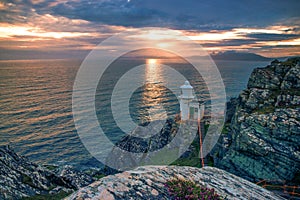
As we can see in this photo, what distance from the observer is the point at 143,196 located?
17.5 ft

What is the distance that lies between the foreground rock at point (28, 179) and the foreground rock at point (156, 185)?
5288 millimetres

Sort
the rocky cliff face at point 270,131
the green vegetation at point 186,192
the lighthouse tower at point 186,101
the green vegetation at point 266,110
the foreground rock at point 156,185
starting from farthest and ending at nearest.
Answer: the lighthouse tower at point 186,101, the green vegetation at point 266,110, the rocky cliff face at point 270,131, the green vegetation at point 186,192, the foreground rock at point 156,185

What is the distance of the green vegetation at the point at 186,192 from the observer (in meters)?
5.56

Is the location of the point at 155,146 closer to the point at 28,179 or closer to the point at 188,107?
the point at 188,107

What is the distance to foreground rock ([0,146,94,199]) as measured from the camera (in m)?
9.13

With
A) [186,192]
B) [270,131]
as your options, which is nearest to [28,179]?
[186,192]

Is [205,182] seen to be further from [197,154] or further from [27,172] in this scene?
[197,154]

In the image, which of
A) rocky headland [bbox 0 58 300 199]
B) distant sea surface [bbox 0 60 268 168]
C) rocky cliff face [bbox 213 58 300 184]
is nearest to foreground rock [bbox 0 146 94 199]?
rocky headland [bbox 0 58 300 199]

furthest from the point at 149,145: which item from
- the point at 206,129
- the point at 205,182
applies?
the point at 205,182

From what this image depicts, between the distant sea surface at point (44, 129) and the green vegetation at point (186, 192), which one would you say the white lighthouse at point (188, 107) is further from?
the green vegetation at point (186, 192)

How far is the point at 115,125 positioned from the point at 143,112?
10060 millimetres

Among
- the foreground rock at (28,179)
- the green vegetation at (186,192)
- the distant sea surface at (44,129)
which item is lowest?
the distant sea surface at (44,129)

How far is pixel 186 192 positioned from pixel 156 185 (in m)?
0.72

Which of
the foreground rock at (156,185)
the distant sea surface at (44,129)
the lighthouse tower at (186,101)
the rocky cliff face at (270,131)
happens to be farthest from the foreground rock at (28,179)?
the distant sea surface at (44,129)
